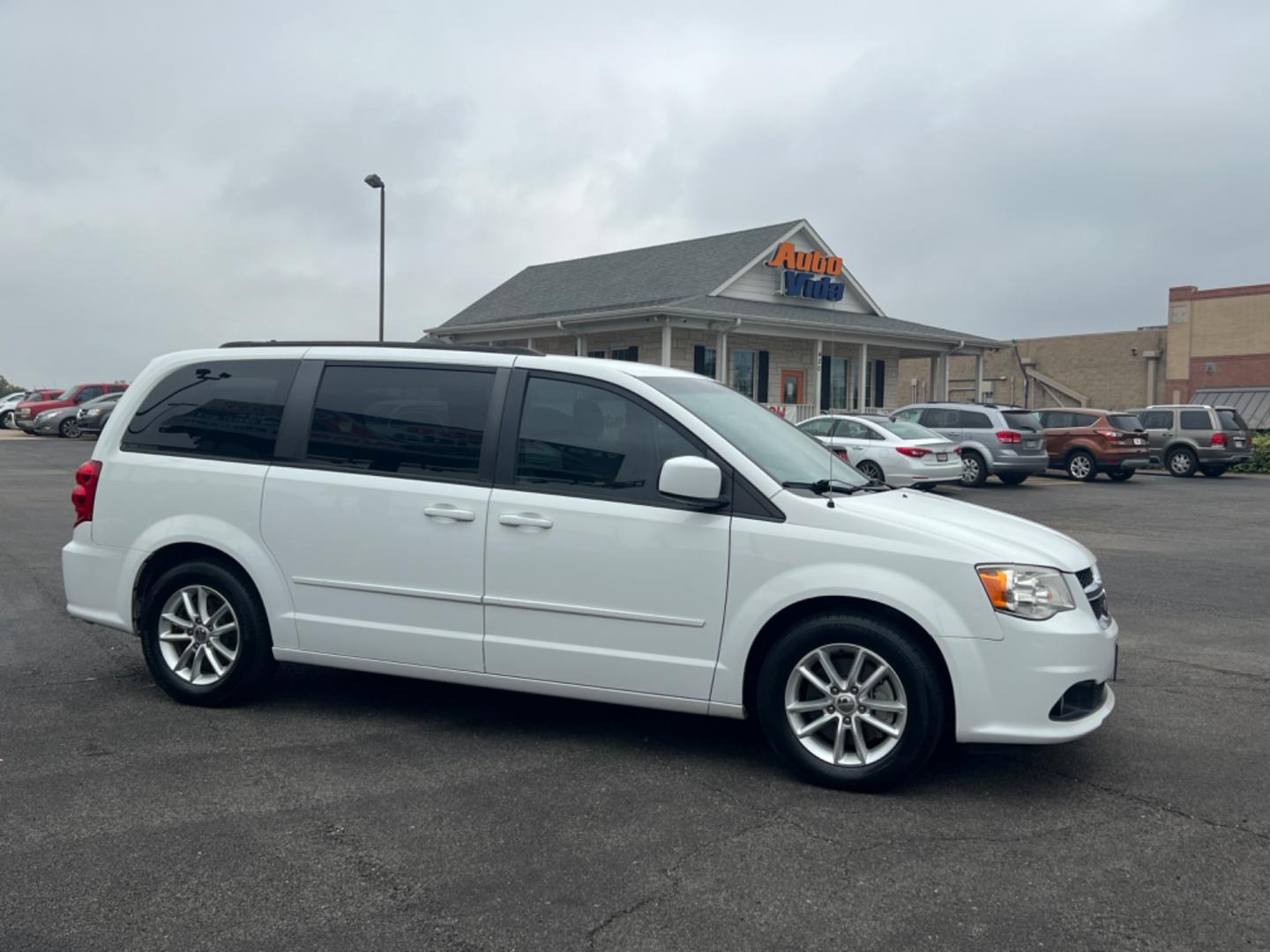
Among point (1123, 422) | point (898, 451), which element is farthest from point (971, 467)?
point (1123, 422)

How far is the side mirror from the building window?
26.3 meters

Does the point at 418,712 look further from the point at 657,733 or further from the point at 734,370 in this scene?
the point at 734,370

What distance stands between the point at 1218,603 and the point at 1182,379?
40.4 metres

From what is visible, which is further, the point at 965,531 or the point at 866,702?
the point at 965,531

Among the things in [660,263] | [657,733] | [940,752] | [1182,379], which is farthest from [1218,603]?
[1182,379]

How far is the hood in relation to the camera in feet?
15.1

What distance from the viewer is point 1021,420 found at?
874 inches

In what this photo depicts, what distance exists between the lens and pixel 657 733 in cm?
540

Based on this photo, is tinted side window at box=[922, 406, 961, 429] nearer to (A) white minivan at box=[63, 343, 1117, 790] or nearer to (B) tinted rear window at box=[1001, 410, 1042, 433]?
(B) tinted rear window at box=[1001, 410, 1042, 433]

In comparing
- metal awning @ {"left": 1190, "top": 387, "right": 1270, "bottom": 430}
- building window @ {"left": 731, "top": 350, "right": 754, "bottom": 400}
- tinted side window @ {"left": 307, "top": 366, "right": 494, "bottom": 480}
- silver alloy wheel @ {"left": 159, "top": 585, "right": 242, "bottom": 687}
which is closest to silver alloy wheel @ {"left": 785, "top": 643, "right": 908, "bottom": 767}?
tinted side window @ {"left": 307, "top": 366, "right": 494, "bottom": 480}

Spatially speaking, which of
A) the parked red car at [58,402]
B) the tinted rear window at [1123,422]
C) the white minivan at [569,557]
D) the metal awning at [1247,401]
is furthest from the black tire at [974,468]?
the parked red car at [58,402]

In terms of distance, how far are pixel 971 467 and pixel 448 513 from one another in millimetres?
18394

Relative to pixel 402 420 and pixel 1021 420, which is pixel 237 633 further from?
pixel 1021 420

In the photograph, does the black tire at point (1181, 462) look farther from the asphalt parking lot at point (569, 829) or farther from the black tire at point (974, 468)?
the asphalt parking lot at point (569, 829)
